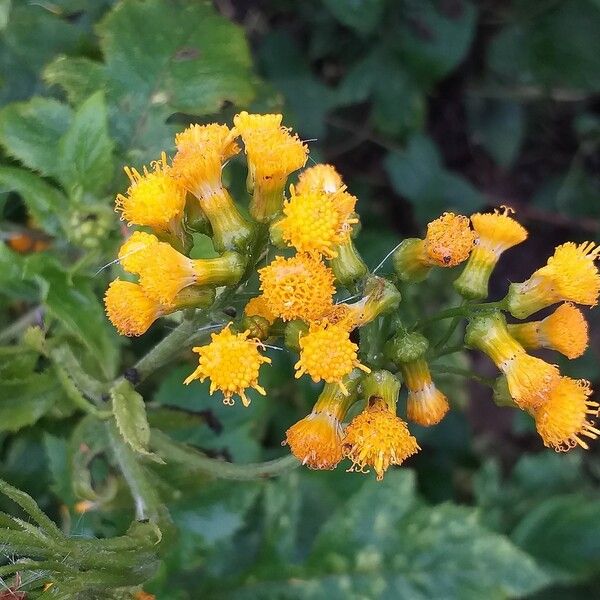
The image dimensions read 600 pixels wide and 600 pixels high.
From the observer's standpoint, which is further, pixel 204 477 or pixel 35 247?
pixel 35 247

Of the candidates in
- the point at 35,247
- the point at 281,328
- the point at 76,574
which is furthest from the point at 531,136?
the point at 76,574

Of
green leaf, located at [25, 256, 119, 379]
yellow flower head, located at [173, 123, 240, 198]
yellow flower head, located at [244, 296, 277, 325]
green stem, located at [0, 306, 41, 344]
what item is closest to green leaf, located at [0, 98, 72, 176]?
green leaf, located at [25, 256, 119, 379]

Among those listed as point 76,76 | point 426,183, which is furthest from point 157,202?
point 426,183

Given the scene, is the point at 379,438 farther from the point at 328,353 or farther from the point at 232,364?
the point at 232,364

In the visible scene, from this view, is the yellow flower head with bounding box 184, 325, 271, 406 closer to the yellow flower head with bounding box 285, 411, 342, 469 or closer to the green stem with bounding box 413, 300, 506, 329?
the yellow flower head with bounding box 285, 411, 342, 469

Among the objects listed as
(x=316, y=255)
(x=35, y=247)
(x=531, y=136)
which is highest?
(x=316, y=255)

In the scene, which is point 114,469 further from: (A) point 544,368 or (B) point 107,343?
(A) point 544,368
